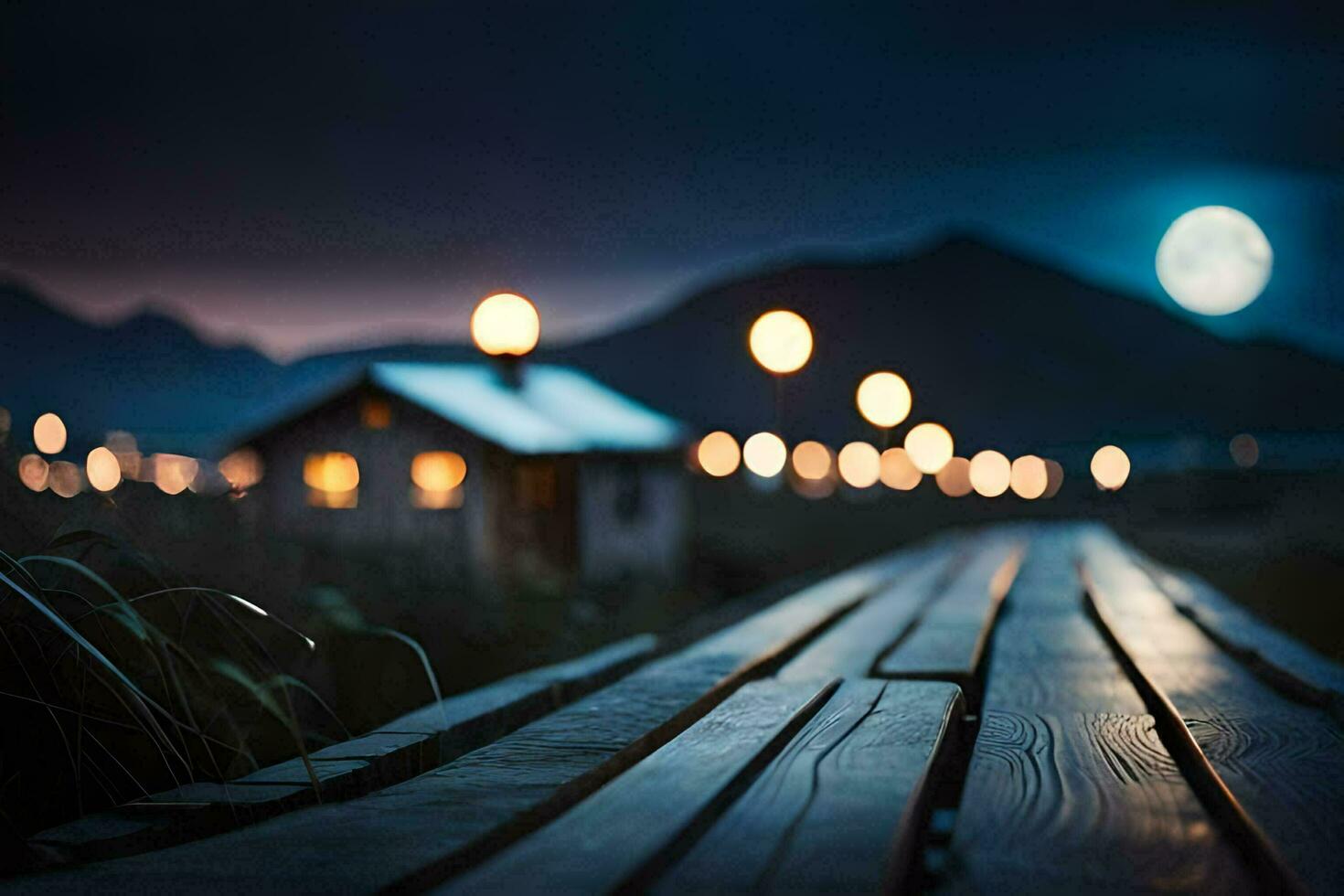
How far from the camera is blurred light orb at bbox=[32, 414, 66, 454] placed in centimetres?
682

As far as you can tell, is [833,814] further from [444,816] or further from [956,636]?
[956,636]

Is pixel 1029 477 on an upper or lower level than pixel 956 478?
lower

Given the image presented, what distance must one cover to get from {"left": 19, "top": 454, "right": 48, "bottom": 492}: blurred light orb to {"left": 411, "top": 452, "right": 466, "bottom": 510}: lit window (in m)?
16.5

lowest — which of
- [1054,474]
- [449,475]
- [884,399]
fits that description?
[1054,474]

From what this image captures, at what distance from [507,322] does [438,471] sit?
141 inches

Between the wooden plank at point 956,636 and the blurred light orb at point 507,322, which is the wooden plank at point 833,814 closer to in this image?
the wooden plank at point 956,636

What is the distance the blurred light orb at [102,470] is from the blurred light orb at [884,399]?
1208cm

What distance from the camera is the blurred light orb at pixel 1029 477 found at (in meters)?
61.2

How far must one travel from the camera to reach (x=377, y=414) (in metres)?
Result: 23.0

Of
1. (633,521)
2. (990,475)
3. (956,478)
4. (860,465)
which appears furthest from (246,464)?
(956,478)

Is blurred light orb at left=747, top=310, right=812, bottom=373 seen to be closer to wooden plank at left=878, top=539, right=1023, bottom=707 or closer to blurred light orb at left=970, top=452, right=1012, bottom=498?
wooden plank at left=878, top=539, right=1023, bottom=707

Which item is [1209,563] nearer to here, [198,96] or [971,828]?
[198,96]

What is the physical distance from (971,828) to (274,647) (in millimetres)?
4051

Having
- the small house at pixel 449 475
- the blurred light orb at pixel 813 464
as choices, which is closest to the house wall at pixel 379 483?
the small house at pixel 449 475
